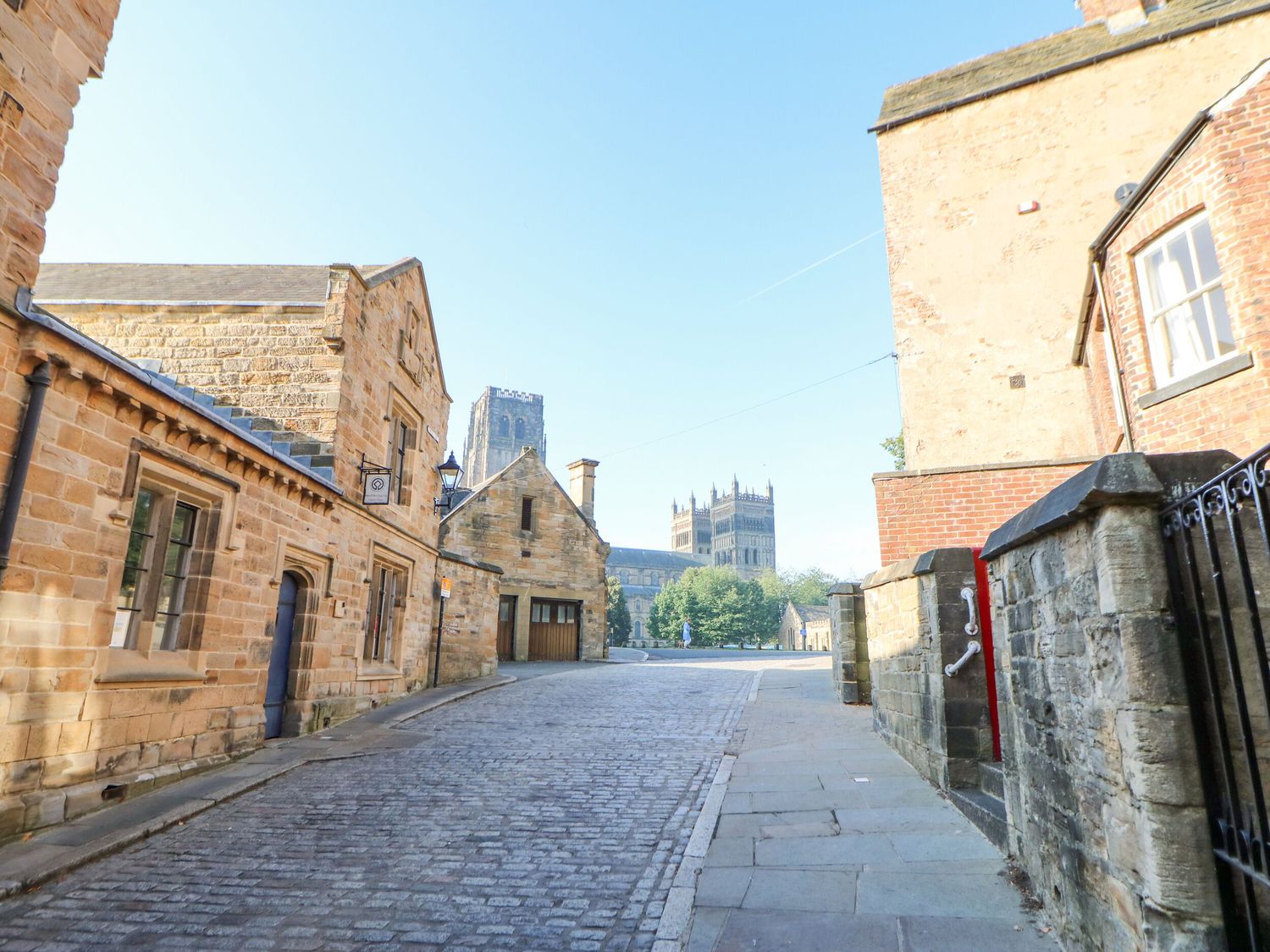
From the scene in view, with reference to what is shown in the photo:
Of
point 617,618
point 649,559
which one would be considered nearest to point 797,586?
point 649,559

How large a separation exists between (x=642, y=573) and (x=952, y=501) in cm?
9670

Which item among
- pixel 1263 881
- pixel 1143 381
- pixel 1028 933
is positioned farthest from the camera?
pixel 1143 381

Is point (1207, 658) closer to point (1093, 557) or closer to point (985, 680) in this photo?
point (1093, 557)

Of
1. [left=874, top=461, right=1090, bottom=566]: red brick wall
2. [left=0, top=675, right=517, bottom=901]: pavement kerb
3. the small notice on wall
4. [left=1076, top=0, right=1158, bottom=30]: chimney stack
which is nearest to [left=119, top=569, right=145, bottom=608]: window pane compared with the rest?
[left=0, top=675, right=517, bottom=901]: pavement kerb

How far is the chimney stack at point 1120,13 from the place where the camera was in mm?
13102

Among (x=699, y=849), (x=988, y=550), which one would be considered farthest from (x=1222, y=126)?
(x=699, y=849)

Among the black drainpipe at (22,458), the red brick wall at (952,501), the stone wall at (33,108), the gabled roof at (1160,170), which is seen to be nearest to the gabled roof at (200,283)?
the stone wall at (33,108)

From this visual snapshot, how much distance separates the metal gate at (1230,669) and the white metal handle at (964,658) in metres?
3.53

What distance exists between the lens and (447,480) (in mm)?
16125

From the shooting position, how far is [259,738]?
939 cm

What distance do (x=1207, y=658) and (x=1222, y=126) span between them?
7397mm

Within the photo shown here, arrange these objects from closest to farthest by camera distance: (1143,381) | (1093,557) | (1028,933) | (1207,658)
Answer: (1207,658) → (1093,557) → (1028,933) → (1143,381)

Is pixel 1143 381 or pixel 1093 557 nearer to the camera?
pixel 1093 557

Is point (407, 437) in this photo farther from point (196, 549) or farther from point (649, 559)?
point (649, 559)
